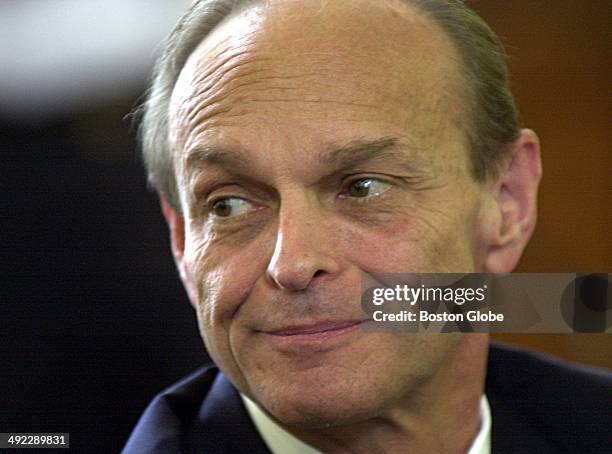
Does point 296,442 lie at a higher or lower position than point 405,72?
lower

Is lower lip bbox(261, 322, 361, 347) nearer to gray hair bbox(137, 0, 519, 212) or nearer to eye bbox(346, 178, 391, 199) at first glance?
eye bbox(346, 178, 391, 199)

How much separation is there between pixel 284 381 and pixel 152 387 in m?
0.35

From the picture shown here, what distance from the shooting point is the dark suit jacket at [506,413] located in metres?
1.10

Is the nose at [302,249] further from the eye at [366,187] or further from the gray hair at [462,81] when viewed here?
the gray hair at [462,81]

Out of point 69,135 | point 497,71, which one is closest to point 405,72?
point 497,71

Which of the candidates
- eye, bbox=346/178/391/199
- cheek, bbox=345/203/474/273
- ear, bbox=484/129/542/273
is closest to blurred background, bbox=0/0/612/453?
ear, bbox=484/129/542/273

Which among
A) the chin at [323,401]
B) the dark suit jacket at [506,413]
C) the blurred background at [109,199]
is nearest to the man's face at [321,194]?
the chin at [323,401]

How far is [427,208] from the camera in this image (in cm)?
103

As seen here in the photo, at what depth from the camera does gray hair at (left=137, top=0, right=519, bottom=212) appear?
1097 millimetres

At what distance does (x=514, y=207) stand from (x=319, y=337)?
13.6 inches

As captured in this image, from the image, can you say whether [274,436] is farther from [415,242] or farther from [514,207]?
[514,207]

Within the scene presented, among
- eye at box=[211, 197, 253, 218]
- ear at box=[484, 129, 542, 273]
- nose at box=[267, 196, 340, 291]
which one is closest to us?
nose at box=[267, 196, 340, 291]

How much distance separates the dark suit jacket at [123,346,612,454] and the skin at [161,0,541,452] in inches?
3.8

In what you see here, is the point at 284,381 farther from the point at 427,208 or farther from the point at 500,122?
the point at 500,122
